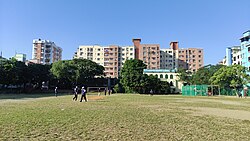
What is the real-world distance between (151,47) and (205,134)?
11272 centimetres

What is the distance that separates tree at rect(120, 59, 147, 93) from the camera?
6994cm

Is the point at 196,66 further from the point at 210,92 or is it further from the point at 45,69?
the point at 45,69

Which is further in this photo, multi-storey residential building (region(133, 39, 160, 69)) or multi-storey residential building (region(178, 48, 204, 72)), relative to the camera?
multi-storey residential building (region(178, 48, 204, 72))

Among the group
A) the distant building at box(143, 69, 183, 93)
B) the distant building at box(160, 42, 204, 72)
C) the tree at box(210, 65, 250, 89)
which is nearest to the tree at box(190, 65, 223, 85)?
the distant building at box(143, 69, 183, 93)

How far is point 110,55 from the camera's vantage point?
118 m

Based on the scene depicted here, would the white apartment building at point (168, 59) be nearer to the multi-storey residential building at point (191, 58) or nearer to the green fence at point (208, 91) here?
the multi-storey residential building at point (191, 58)

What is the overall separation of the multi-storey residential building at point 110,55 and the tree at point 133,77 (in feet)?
142

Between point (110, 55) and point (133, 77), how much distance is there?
50.0 m

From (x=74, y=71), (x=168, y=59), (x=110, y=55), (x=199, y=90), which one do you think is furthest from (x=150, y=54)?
(x=199, y=90)

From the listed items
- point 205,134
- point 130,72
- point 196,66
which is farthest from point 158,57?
point 205,134

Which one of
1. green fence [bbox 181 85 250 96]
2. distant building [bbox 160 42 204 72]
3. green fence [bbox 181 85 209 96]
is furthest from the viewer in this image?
distant building [bbox 160 42 204 72]

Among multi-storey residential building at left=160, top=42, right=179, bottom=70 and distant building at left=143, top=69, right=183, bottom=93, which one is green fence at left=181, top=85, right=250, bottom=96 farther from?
multi-storey residential building at left=160, top=42, right=179, bottom=70

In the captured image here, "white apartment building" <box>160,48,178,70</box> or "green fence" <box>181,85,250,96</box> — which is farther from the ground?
"white apartment building" <box>160,48,178,70</box>

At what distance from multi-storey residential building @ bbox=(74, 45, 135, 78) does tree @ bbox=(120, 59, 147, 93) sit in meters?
43.3
